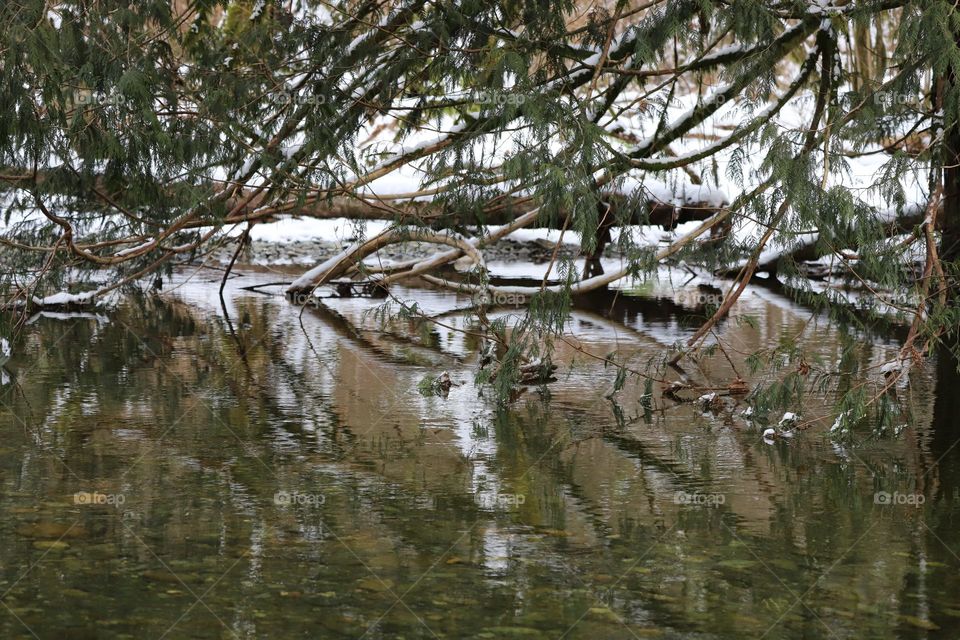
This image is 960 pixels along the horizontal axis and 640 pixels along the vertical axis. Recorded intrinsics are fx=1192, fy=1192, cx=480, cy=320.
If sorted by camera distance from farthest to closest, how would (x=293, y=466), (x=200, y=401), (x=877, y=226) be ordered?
(x=200, y=401) → (x=877, y=226) → (x=293, y=466)

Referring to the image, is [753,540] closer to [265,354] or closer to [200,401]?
[200,401]

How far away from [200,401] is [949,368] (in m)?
4.66

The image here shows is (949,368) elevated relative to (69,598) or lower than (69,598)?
elevated

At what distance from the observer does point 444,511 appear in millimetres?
4383

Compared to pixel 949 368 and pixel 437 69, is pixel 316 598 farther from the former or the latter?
pixel 949 368

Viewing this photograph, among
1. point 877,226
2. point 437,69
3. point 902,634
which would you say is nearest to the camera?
point 902,634

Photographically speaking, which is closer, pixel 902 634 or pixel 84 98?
pixel 902 634

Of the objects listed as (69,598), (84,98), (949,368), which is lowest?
(69,598)

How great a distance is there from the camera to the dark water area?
343 centimetres

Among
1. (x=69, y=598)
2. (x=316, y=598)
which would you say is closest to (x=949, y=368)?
(x=316, y=598)

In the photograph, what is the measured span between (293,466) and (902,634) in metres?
2.58

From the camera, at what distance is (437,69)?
22.2 feet

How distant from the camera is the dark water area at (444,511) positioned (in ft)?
11.3

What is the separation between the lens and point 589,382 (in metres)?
7.07
